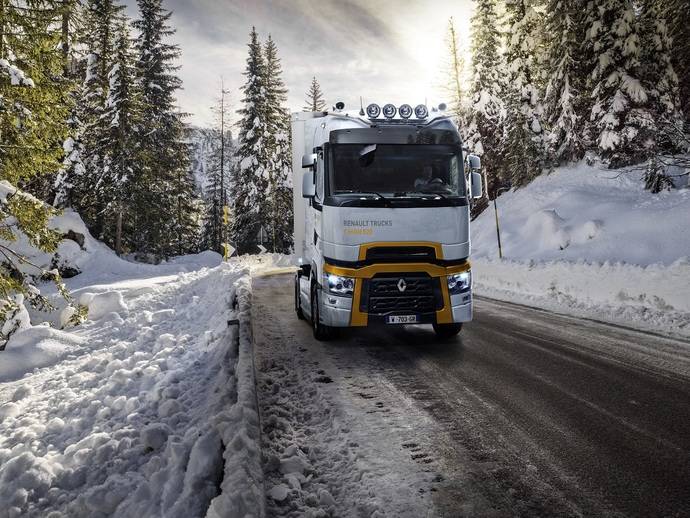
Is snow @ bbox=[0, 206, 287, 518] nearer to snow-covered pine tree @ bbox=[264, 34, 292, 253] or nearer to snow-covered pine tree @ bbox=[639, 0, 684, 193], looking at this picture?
snow-covered pine tree @ bbox=[639, 0, 684, 193]

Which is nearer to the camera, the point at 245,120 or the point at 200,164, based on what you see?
the point at 245,120

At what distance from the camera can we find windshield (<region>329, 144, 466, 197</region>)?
23.4ft

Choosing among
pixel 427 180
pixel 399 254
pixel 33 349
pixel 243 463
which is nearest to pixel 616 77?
pixel 427 180

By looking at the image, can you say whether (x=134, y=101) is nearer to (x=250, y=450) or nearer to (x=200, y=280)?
(x=200, y=280)

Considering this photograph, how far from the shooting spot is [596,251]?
49.5 ft

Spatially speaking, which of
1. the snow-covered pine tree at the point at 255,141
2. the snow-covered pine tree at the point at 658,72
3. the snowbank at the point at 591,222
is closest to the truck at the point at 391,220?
the snowbank at the point at 591,222

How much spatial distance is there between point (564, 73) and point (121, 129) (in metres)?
23.0

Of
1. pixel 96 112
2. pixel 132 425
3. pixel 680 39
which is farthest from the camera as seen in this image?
pixel 96 112

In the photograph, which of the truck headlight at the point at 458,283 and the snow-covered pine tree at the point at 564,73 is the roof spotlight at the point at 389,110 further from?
the snow-covered pine tree at the point at 564,73

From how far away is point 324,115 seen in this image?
8.27m

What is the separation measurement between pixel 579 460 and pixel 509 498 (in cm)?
84

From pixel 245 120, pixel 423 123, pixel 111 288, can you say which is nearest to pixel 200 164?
pixel 245 120

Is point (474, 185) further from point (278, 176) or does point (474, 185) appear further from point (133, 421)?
point (278, 176)

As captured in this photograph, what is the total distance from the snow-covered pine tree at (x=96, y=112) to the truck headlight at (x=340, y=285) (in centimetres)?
2325
